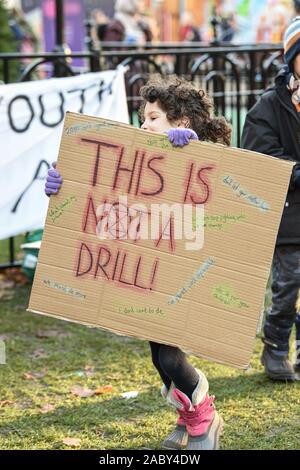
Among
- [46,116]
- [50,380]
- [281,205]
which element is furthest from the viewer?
[46,116]

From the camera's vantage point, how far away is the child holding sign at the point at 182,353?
3.69 metres

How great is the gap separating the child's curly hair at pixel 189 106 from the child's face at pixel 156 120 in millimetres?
18

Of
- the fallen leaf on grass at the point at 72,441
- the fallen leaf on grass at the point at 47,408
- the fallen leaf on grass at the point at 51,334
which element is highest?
the fallen leaf on grass at the point at 51,334

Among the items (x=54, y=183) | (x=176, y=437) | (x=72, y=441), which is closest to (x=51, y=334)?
(x=72, y=441)

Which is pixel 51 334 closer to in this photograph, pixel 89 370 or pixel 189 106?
pixel 89 370

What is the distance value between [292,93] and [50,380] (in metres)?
1.91

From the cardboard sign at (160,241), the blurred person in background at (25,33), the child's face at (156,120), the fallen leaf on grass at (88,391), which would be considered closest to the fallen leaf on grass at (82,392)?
the fallen leaf on grass at (88,391)

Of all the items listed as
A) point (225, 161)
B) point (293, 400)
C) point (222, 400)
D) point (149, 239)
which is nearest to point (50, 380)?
point (222, 400)

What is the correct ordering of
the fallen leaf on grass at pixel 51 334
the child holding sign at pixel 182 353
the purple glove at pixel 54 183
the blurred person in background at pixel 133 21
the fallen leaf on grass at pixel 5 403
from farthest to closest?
the blurred person in background at pixel 133 21
the fallen leaf on grass at pixel 51 334
the fallen leaf on grass at pixel 5 403
the child holding sign at pixel 182 353
the purple glove at pixel 54 183

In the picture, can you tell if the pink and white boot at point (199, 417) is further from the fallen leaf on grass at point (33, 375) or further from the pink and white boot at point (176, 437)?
the fallen leaf on grass at point (33, 375)

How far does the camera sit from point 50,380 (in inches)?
190

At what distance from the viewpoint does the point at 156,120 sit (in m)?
3.73

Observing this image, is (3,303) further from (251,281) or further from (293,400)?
(251,281)

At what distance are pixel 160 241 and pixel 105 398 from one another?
1.29 metres
